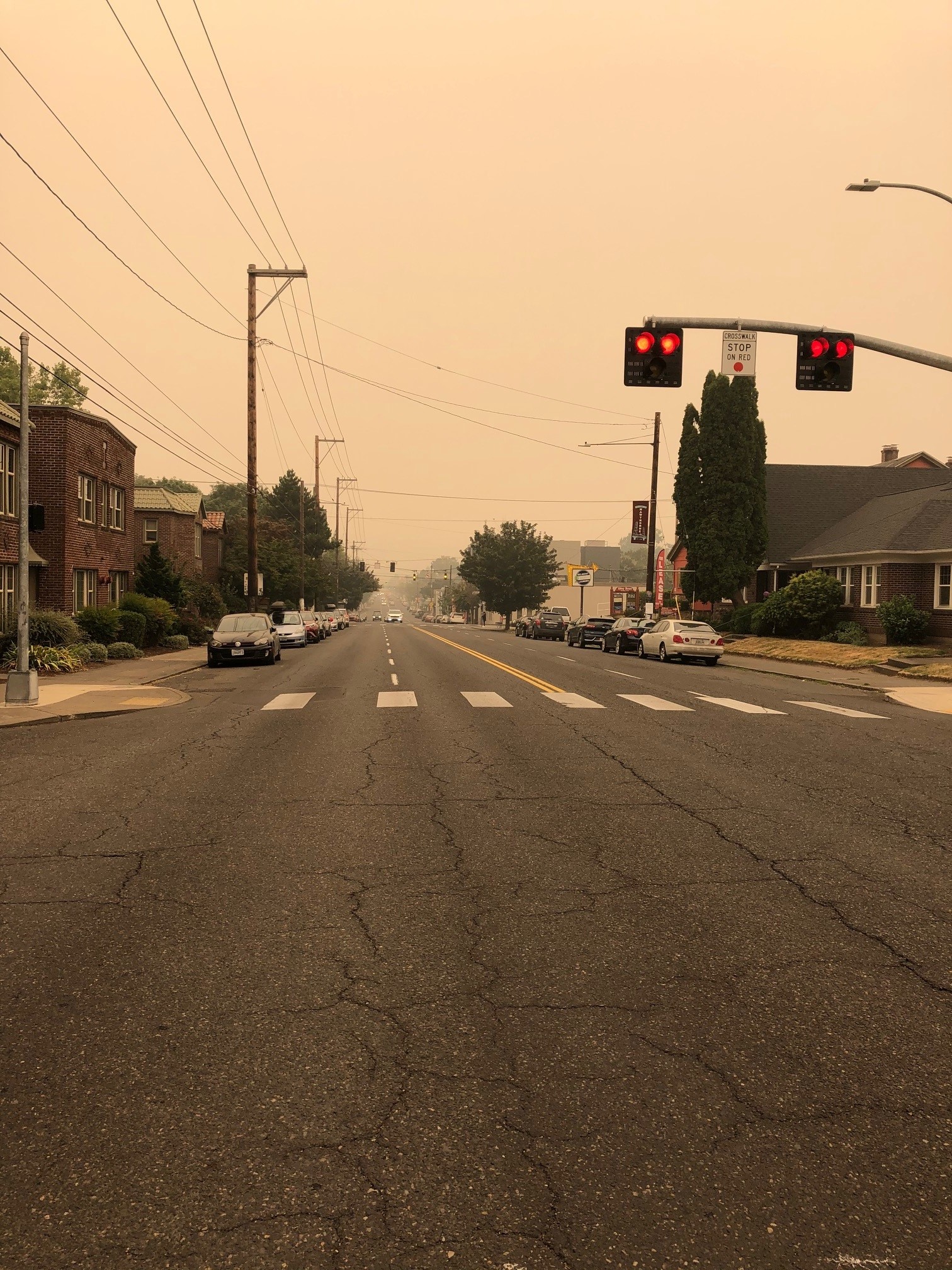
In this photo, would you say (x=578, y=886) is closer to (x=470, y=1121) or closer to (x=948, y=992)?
(x=948, y=992)

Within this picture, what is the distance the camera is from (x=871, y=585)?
3697 cm

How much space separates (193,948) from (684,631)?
28.3 m

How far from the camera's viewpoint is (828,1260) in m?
2.89

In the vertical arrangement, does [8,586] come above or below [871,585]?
below

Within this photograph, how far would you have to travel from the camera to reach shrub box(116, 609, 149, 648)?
31.8m

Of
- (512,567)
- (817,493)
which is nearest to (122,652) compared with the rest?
(817,493)

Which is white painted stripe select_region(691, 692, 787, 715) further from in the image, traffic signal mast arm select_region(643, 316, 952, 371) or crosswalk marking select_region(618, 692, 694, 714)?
traffic signal mast arm select_region(643, 316, 952, 371)

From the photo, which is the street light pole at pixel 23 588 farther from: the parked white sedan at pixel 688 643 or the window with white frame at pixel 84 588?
the parked white sedan at pixel 688 643

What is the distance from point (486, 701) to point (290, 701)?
356cm

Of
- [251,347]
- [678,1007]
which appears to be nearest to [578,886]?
[678,1007]

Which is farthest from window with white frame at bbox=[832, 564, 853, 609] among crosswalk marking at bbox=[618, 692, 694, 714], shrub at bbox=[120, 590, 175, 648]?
shrub at bbox=[120, 590, 175, 648]

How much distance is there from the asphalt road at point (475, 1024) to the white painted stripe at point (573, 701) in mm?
7019

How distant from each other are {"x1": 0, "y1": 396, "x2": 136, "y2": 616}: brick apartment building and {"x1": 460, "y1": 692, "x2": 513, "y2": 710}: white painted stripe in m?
16.3

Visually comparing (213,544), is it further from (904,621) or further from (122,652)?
(904,621)
